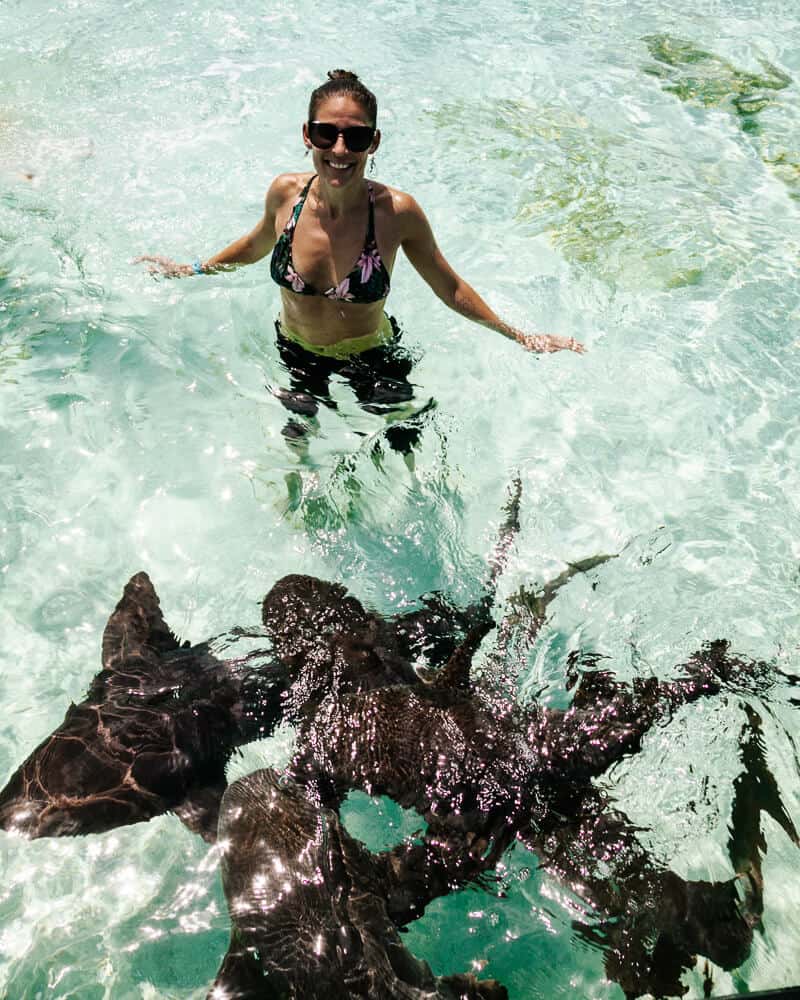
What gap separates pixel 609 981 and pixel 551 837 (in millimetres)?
564

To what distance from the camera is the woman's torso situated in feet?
14.3

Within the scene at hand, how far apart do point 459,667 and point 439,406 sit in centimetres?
248

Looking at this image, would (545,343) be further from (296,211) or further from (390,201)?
(296,211)

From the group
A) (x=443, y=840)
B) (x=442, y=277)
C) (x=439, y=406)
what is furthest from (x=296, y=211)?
Result: (x=443, y=840)

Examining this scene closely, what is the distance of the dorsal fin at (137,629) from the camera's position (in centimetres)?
409

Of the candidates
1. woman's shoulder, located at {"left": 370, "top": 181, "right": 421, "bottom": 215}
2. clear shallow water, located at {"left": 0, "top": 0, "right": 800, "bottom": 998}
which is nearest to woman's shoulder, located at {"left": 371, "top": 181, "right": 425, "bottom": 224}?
woman's shoulder, located at {"left": 370, "top": 181, "right": 421, "bottom": 215}

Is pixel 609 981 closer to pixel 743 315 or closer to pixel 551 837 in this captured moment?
pixel 551 837

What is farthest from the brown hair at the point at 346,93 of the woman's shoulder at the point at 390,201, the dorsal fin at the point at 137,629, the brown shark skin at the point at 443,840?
the brown shark skin at the point at 443,840

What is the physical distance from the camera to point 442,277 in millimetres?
4660

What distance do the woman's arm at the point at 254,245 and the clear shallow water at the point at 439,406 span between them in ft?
3.17

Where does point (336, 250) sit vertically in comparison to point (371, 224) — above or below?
below

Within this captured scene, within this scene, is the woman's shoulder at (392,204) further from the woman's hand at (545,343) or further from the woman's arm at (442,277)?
the woman's hand at (545,343)

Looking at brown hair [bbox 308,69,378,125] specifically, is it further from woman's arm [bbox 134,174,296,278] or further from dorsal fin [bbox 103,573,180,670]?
dorsal fin [bbox 103,573,180,670]

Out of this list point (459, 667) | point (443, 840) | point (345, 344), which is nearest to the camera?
point (443, 840)
